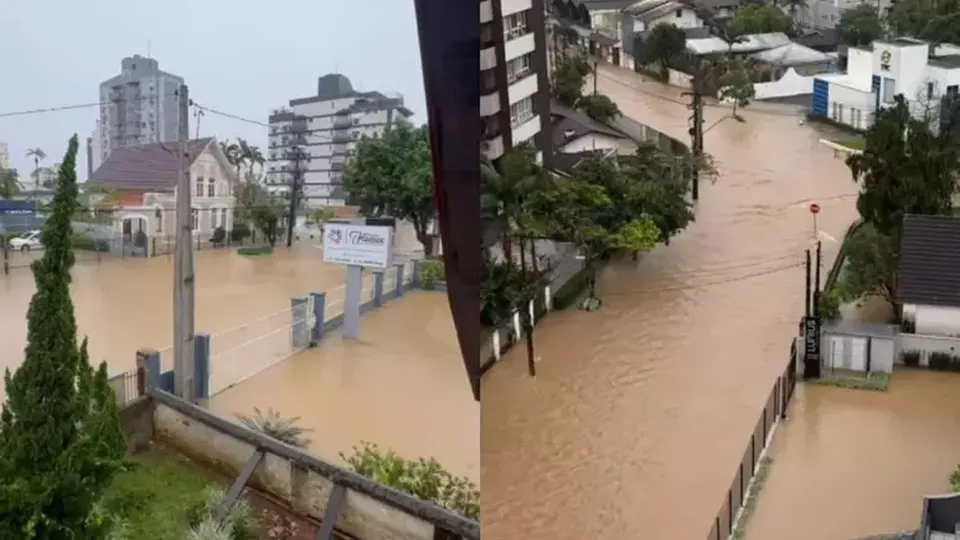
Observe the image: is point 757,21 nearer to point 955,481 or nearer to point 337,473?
point 955,481

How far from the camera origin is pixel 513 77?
91cm

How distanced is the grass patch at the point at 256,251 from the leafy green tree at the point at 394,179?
1.94 feet

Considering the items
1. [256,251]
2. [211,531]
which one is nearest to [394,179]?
[211,531]

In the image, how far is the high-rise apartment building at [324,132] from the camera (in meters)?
1.58

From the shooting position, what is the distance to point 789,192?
5.16 ft

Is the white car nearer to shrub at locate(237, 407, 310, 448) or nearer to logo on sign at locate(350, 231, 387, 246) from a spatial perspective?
shrub at locate(237, 407, 310, 448)

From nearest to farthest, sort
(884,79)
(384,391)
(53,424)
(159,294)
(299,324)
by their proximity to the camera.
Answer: (53,424) → (884,79) → (384,391) → (159,294) → (299,324)

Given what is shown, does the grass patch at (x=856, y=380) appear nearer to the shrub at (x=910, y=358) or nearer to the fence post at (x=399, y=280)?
the shrub at (x=910, y=358)

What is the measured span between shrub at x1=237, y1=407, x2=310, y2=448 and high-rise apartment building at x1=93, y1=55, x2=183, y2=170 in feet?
2.78

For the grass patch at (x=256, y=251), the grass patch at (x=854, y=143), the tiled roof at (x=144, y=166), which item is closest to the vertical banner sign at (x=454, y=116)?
the grass patch at (x=854, y=143)

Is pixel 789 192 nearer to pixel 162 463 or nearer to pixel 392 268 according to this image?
pixel 162 463

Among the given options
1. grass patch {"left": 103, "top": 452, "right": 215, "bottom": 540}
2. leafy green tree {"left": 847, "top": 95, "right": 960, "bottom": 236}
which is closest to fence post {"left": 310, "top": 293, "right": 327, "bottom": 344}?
grass patch {"left": 103, "top": 452, "right": 215, "bottom": 540}

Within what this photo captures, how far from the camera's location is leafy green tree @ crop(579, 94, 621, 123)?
3.66ft

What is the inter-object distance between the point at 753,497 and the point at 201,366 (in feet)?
6.87
